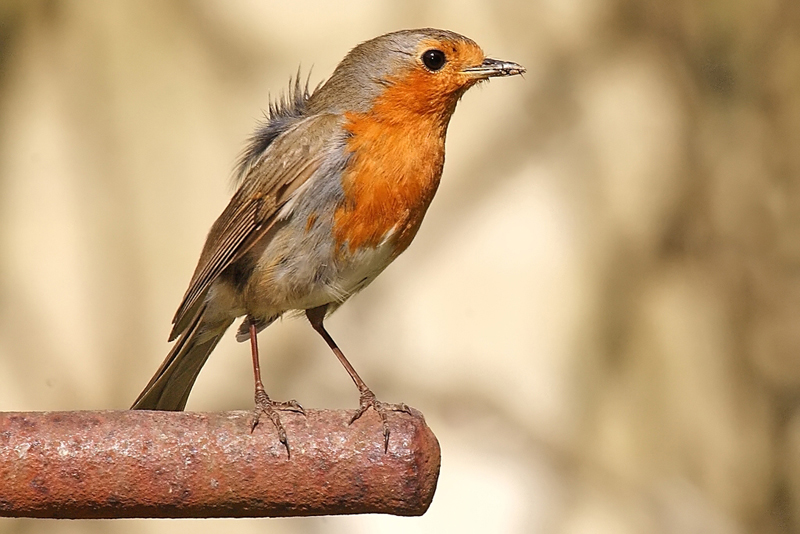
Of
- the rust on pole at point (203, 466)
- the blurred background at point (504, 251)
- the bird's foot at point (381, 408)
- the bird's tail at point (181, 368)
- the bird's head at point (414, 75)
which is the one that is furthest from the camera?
the blurred background at point (504, 251)

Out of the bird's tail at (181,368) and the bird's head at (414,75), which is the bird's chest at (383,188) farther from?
the bird's tail at (181,368)

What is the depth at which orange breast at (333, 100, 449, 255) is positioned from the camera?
296 centimetres

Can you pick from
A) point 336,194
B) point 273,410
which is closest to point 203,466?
point 273,410

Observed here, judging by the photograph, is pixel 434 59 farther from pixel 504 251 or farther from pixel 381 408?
pixel 504 251

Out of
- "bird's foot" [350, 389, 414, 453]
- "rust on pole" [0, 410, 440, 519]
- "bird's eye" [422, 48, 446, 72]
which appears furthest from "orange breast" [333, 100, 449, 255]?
"rust on pole" [0, 410, 440, 519]

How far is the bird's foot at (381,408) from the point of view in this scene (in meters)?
2.04

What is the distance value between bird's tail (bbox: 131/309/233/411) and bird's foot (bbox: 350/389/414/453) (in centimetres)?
52

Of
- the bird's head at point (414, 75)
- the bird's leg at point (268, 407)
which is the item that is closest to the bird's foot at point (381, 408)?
the bird's leg at point (268, 407)

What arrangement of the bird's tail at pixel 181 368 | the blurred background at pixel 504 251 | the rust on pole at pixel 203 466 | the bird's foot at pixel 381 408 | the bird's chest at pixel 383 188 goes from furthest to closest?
the blurred background at pixel 504 251
the bird's tail at pixel 181 368
the bird's chest at pixel 383 188
the bird's foot at pixel 381 408
the rust on pole at pixel 203 466

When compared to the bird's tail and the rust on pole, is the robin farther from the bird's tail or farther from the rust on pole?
the rust on pole

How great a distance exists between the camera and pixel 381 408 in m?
2.82

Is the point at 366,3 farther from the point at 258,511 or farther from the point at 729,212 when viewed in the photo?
the point at 258,511

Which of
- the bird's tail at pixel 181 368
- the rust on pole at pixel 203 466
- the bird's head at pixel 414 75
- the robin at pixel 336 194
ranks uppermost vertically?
the bird's head at pixel 414 75

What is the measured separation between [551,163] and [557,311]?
1.97ft
